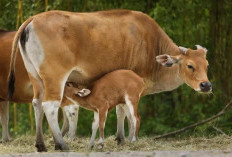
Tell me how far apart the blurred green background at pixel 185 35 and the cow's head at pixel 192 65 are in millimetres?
3631

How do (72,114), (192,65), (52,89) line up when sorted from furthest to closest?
(72,114) → (192,65) → (52,89)

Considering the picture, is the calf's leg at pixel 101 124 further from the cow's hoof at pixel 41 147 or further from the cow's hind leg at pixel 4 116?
the cow's hind leg at pixel 4 116

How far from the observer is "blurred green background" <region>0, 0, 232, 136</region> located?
1435cm

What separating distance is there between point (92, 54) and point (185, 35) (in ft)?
17.4

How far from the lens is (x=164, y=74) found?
10.7m

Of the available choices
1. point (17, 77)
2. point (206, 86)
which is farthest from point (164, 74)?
point (17, 77)

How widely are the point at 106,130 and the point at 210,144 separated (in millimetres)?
5173

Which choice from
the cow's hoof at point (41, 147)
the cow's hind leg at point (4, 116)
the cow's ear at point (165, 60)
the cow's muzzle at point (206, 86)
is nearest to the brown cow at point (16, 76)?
the cow's hind leg at point (4, 116)

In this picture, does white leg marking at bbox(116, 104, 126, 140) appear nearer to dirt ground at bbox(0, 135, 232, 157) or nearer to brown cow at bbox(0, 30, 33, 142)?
dirt ground at bbox(0, 135, 232, 157)

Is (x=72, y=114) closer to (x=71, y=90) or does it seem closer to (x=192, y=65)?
(x=71, y=90)

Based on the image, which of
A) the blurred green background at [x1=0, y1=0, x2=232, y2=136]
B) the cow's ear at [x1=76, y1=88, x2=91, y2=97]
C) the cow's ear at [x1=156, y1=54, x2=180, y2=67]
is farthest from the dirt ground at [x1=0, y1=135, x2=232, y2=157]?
the blurred green background at [x1=0, y1=0, x2=232, y2=136]

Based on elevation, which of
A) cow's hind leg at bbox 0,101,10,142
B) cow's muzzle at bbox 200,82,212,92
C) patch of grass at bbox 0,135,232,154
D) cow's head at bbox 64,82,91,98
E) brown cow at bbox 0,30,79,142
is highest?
cow's muzzle at bbox 200,82,212,92

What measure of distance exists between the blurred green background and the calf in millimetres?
4296

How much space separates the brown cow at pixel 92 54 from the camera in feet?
31.3
